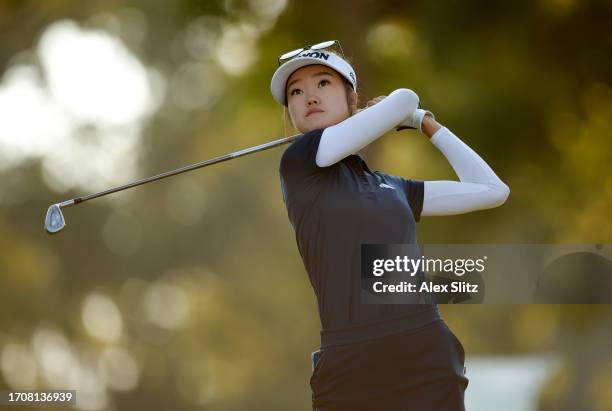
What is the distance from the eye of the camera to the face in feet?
11.1

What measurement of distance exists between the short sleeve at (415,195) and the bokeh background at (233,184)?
7.45 m

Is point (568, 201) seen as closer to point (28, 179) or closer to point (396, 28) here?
point (396, 28)

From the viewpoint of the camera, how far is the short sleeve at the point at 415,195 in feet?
11.1

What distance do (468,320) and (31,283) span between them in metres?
8.36

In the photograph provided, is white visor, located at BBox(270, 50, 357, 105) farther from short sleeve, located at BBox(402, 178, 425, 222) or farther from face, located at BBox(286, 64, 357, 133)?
short sleeve, located at BBox(402, 178, 425, 222)

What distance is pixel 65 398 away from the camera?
5977 millimetres

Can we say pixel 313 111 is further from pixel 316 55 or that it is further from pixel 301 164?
pixel 301 164

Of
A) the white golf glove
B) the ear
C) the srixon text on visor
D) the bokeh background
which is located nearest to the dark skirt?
the white golf glove

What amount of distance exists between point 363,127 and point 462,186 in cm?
54

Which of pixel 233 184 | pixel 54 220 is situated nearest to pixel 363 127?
pixel 54 220

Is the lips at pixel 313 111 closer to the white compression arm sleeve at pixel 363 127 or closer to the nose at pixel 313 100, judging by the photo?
the nose at pixel 313 100

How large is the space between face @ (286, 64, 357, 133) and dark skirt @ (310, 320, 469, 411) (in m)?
0.78

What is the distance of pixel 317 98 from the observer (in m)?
3.39

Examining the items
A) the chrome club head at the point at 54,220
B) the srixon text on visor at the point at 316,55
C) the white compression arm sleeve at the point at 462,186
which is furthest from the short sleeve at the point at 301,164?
the chrome club head at the point at 54,220
